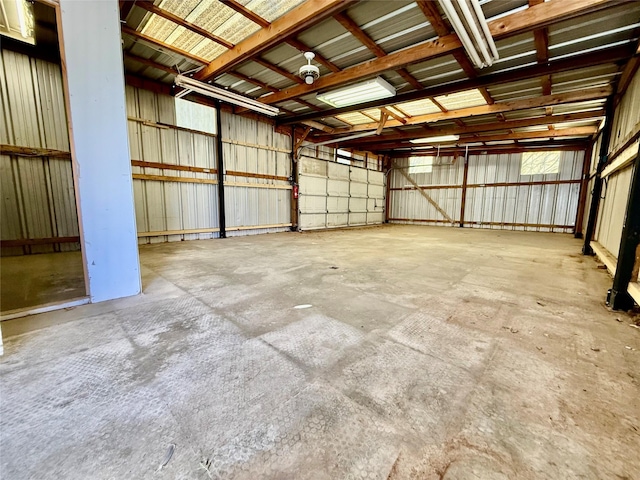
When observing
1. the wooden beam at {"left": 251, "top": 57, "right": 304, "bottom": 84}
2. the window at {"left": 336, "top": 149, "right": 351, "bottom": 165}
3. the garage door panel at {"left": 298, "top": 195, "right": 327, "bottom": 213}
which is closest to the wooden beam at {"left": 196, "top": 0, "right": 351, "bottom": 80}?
the wooden beam at {"left": 251, "top": 57, "right": 304, "bottom": 84}

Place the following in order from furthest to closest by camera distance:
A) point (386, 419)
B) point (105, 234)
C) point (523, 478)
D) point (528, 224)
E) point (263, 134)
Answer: point (528, 224)
point (263, 134)
point (105, 234)
point (386, 419)
point (523, 478)

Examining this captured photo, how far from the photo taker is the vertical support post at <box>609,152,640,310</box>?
2.42 m

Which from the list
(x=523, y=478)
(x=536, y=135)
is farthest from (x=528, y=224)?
(x=523, y=478)

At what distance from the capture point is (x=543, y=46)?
13.0 feet

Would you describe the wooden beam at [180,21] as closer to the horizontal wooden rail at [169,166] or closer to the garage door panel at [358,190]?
the horizontal wooden rail at [169,166]

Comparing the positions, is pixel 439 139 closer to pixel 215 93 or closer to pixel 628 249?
pixel 215 93

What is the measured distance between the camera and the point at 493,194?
11.4 m

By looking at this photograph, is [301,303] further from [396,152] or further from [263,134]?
[396,152]

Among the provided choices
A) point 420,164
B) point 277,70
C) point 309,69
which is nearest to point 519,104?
point 309,69

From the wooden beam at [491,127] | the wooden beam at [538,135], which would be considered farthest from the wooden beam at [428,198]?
the wooden beam at [491,127]

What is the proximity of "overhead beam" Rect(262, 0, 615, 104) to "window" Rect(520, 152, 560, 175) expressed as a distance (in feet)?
30.7

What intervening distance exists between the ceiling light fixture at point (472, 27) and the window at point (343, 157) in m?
7.71

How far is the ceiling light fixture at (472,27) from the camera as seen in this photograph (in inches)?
108

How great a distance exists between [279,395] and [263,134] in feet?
26.8
